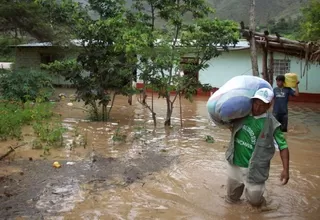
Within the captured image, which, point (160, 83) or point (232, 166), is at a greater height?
point (160, 83)

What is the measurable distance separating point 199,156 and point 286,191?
93.0 inches

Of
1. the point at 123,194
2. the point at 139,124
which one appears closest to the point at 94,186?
the point at 123,194

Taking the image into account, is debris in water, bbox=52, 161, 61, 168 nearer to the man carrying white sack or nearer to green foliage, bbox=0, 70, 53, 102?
the man carrying white sack

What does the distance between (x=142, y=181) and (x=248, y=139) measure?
6.80 ft

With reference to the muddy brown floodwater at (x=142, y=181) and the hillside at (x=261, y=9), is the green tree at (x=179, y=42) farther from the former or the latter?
the hillside at (x=261, y=9)

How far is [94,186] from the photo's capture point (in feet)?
17.7

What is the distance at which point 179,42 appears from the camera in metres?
10.5

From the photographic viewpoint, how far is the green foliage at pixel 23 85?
13742mm

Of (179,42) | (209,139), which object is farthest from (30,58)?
(209,139)

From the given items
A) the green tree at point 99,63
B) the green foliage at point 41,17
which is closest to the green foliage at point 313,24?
the green tree at point 99,63

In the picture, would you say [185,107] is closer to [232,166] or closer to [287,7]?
[232,166]

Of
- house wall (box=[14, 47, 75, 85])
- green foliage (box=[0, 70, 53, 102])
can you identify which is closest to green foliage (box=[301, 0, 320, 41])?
green foliage (box=[0, 70, 53, 102])

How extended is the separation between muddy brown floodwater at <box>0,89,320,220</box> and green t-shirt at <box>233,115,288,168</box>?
68 cm

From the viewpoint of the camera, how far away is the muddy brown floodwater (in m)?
4.59
